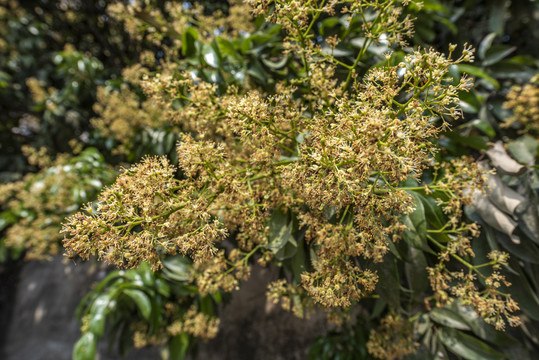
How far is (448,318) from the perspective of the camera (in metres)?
0.70

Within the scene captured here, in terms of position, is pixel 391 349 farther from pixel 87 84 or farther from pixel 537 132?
pixel 87 84

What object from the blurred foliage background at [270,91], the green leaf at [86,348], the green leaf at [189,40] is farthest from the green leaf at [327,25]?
the green leaf at [86,348]

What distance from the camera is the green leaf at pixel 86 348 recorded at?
89 centimetres

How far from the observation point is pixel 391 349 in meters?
0.69

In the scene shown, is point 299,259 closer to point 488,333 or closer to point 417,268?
point 417,268

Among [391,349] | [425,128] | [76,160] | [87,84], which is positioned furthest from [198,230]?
[87,84]

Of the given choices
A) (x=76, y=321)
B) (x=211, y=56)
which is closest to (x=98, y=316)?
(x=211, y=56)

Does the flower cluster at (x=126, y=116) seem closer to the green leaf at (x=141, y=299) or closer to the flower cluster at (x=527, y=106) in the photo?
the green leaf at (x=141, y=299)

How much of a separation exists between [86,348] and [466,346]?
1.04 metres

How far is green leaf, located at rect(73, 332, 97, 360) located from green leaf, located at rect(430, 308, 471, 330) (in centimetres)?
98

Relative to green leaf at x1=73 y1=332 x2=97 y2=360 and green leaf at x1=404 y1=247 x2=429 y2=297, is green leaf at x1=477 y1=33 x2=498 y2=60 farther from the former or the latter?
green leaf at x1=73 y1=332 x2=97 y2=360

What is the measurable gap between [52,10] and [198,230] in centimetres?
253

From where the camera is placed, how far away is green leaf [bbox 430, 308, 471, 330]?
686 mm

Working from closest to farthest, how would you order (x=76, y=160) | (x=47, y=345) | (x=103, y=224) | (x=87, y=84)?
(x=103, y=224), (x=76, y=160), (x=87, y=84), (x=47, y=345)
